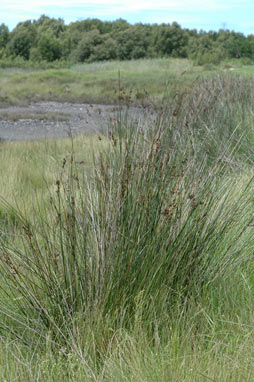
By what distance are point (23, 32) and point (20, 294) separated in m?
43.9

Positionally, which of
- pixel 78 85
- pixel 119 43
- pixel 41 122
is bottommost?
pixel 41 122

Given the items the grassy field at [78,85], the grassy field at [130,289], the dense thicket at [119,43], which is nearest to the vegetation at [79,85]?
the grassy field at [78,85]

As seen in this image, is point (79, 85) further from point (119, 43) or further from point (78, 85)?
point (119, 43)

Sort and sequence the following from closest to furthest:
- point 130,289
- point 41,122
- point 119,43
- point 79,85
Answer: point 130,289 < point 41,122 < point 79,85 < point 119,43

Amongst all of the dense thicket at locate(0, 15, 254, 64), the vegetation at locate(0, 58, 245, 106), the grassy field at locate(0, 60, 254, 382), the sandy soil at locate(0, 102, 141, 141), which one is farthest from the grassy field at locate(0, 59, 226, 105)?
the grassy field at locate(0, 60, 254, 382)

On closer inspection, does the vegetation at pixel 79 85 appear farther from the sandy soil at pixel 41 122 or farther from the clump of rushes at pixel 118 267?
the clump of rushes at pixel 118 267

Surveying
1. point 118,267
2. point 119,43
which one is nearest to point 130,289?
point 118,267

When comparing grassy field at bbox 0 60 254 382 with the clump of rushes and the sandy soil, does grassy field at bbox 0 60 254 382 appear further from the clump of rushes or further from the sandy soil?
the sandy soil

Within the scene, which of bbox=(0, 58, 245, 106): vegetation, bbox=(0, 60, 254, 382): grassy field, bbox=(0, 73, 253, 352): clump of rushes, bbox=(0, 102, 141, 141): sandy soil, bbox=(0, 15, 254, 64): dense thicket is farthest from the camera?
bbox=(0, 15, 254, 64): dense thicket

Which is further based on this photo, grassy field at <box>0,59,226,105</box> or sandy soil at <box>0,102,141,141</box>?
grassy field at <box>0,59,226,105</box>

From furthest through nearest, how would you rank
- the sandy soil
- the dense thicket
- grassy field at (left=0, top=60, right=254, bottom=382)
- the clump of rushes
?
the dense thicket
the sandy soil
the clump of rushes
grassy field at (left=0, top=60, right=254, bottom=382)

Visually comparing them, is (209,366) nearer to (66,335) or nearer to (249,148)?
(66,335)

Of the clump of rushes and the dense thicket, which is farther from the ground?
the dense thicket

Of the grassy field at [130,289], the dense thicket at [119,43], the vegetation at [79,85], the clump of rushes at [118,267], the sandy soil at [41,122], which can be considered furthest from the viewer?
the dense thicket at [119,43]
